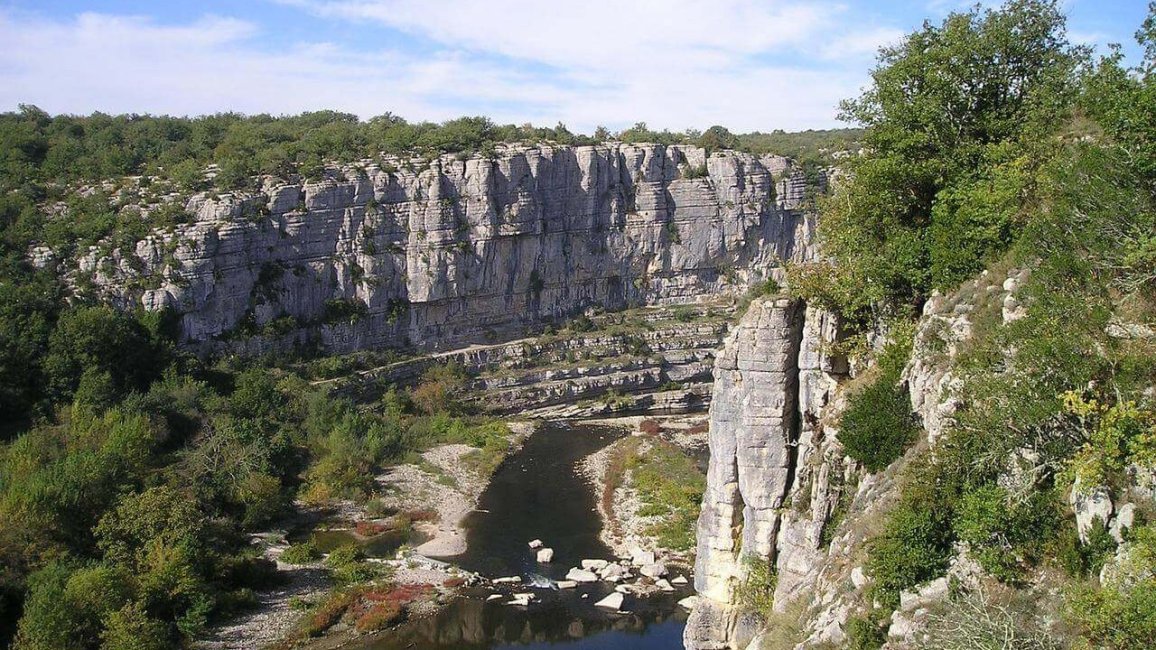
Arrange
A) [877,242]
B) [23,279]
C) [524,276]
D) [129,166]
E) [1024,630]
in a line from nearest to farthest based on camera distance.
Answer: [1024,630], [877,242], [23,279], [129,166], [524,276]

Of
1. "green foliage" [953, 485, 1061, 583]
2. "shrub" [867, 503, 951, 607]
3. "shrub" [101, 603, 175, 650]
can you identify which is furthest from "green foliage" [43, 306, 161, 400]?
"green foliage" [953, 485, 1061, 583]

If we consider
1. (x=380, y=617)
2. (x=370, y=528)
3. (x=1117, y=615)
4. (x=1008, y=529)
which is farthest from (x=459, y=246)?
(x=1117, y=615)

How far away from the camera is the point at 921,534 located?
11.0 m

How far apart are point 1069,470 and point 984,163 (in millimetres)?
7879

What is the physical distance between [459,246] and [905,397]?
42146mm

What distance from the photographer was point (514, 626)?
2459cm

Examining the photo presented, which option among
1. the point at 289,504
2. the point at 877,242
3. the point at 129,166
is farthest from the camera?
the point at 129,166

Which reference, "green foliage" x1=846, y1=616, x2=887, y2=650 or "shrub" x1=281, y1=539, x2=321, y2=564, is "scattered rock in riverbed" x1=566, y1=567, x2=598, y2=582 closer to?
"shrub" x1=281, y1=539, x2=321, y2=564

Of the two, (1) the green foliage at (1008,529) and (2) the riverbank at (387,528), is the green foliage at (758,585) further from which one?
(2) the riverbank at (387,528)

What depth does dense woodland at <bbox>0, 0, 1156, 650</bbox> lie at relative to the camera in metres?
10.0

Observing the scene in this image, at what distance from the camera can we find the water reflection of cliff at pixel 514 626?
2380cm

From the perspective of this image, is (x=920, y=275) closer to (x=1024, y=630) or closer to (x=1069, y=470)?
(x=1069, y=470)

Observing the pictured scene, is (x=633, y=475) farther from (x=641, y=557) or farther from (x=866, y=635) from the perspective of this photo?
(x=866, y=635)

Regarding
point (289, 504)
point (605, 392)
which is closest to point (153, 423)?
point (289, 504)
